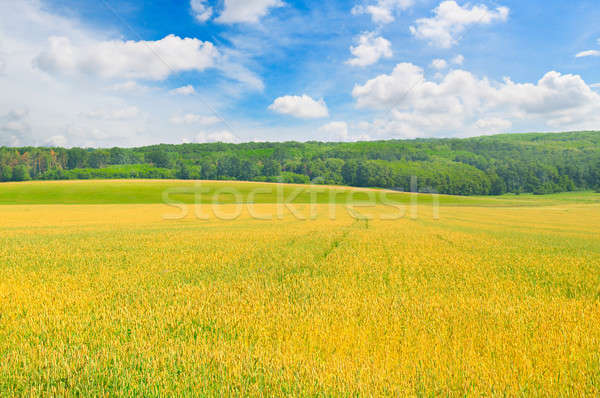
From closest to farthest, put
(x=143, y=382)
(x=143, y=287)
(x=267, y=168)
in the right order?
(x=143, y=382) → (x=143, y=287) → (x=267, y=168)

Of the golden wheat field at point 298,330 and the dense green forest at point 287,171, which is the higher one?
the dense green forest at point 287,171

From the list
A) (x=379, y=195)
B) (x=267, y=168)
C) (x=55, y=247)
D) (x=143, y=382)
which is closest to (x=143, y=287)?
(x=143, y=382)

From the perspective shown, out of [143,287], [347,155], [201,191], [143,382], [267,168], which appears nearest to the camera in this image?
[143,382]

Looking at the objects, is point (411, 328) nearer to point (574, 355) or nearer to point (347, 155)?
point (574, 355)

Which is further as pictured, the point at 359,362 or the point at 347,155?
the point at 347,155

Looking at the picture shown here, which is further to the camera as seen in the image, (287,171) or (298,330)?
(287,171)

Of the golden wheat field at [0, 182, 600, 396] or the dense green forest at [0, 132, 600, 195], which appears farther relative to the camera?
the dense green forest at [0, 132, 600, 195]

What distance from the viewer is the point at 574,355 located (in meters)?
3.82

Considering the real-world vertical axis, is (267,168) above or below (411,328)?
above

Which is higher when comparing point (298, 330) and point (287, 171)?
point (287, 171)

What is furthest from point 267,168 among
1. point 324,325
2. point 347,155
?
point 324,325

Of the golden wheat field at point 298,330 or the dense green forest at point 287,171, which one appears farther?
the dense green forest at point 287,171

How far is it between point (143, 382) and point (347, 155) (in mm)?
169581

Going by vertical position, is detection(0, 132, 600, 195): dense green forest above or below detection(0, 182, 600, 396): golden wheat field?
above
